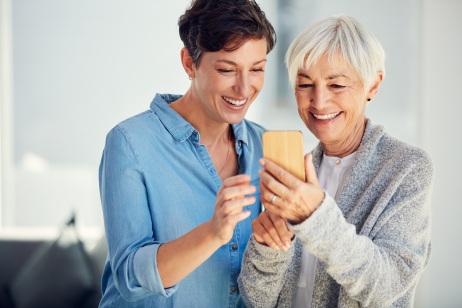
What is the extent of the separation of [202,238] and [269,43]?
1.94 feet

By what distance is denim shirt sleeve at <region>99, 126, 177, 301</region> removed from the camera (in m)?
1.33

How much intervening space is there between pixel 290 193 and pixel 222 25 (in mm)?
507

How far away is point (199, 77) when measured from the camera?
1556 millimetres

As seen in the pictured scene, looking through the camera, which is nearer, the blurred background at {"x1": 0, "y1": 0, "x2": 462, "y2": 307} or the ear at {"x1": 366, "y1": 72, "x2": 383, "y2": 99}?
the ear at {"x1": 366, "y1": 72, "x2": 383, "y2": 99}

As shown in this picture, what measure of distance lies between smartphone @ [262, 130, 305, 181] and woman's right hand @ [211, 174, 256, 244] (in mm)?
74

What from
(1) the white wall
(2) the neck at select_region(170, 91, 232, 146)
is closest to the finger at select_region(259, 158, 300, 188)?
(2) the neck at select_region(170, 91, 232, 146)

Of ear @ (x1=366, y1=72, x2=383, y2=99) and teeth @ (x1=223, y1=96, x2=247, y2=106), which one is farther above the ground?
ear @ (x1=366, y1=72, x2=383, y2=99)

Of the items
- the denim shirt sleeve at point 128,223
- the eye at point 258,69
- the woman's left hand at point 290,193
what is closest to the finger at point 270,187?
the woman's left hand at point 290,193

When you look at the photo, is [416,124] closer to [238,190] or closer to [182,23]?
[182,23]

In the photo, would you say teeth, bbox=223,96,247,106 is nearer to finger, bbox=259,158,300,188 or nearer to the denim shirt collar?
the denim shirt collar

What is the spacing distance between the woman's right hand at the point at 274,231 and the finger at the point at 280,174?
16 centimetres

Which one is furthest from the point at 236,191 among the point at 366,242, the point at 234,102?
the point at 234,102

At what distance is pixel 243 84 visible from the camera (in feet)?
4.92

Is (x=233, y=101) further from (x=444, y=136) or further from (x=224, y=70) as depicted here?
(x=444, y=136)
